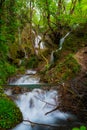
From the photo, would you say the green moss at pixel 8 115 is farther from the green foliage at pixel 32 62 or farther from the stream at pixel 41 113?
the green foliage at pixel 32 62

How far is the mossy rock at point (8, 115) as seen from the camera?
26.4 ft

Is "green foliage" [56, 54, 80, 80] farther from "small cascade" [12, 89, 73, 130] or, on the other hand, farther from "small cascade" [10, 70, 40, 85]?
"small cascade" [12, 89, 73, 130]

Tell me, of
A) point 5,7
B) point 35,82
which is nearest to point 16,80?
point 35,82

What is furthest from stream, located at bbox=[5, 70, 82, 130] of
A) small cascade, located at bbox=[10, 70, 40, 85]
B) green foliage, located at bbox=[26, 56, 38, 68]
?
green foliage, located at bbox=[26, 56, 38, 68]

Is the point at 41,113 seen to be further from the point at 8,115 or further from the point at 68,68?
the point at 68,68

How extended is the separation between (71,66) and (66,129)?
5.02m

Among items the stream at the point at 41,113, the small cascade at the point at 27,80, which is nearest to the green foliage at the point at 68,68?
the small cascade at the point at 27,80

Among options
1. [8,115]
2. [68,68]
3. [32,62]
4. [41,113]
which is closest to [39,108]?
[41,113]

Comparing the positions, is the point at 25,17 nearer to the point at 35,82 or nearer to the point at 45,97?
the point at 35,82

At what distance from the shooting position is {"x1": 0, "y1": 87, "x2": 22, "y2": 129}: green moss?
318 inches

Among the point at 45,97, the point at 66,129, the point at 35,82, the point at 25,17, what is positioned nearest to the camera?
the point at 66,129

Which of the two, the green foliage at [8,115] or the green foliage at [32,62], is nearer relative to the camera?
the green foliage at [8,115]

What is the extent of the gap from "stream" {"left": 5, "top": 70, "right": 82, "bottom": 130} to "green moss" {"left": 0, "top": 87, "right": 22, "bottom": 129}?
0.20m

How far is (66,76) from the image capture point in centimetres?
1229
